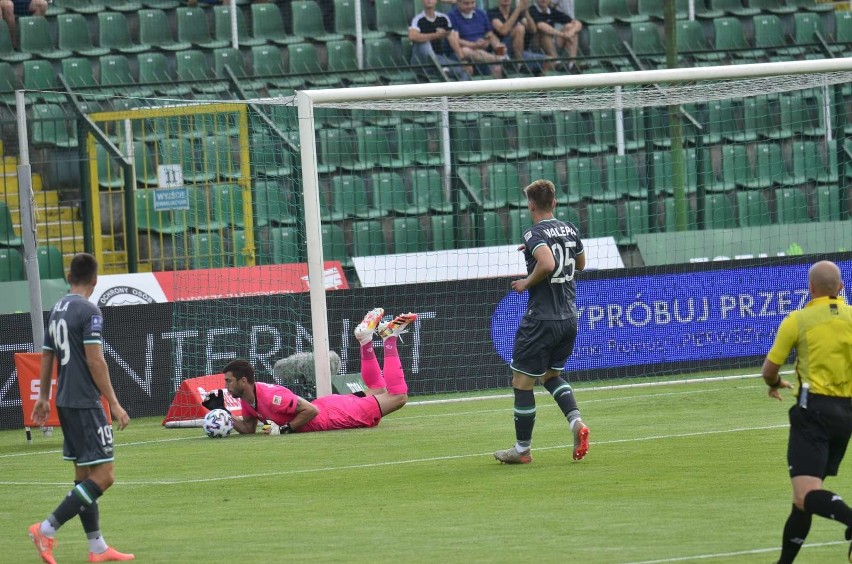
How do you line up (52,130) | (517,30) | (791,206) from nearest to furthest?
(52,130)
(791,206)
(517,30)

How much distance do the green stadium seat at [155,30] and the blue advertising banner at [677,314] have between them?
8622 millimetres

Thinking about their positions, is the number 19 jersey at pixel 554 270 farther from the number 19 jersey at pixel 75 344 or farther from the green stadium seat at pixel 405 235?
the green stadium seat at pixel 405 235

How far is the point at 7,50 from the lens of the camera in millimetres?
22312

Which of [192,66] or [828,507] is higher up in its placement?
[192,66]

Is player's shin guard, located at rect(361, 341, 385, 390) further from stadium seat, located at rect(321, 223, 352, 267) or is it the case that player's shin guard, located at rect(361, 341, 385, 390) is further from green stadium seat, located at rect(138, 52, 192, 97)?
green stadium seat, located at rect(138, 52, 192, 97)

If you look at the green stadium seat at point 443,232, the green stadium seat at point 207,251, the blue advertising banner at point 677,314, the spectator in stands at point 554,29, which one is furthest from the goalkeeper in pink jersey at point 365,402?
the spectator in stands at point 554,29

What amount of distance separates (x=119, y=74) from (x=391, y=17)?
16.6ft

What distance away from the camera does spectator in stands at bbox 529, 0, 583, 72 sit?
23.8 m

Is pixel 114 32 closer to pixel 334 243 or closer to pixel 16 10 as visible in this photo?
pixel 16 10

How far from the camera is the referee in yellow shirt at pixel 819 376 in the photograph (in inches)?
263

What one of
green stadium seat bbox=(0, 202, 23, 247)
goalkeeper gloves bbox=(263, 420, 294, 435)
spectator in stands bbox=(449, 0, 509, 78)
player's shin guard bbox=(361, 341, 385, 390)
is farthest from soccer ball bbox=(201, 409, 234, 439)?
spectator in stands bbox=(449, 0, 509, 78)

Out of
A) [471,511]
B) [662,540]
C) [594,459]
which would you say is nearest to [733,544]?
[662,540]

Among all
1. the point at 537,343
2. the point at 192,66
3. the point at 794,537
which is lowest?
the point at 794,537

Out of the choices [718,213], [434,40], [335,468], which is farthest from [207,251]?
[335,468]
